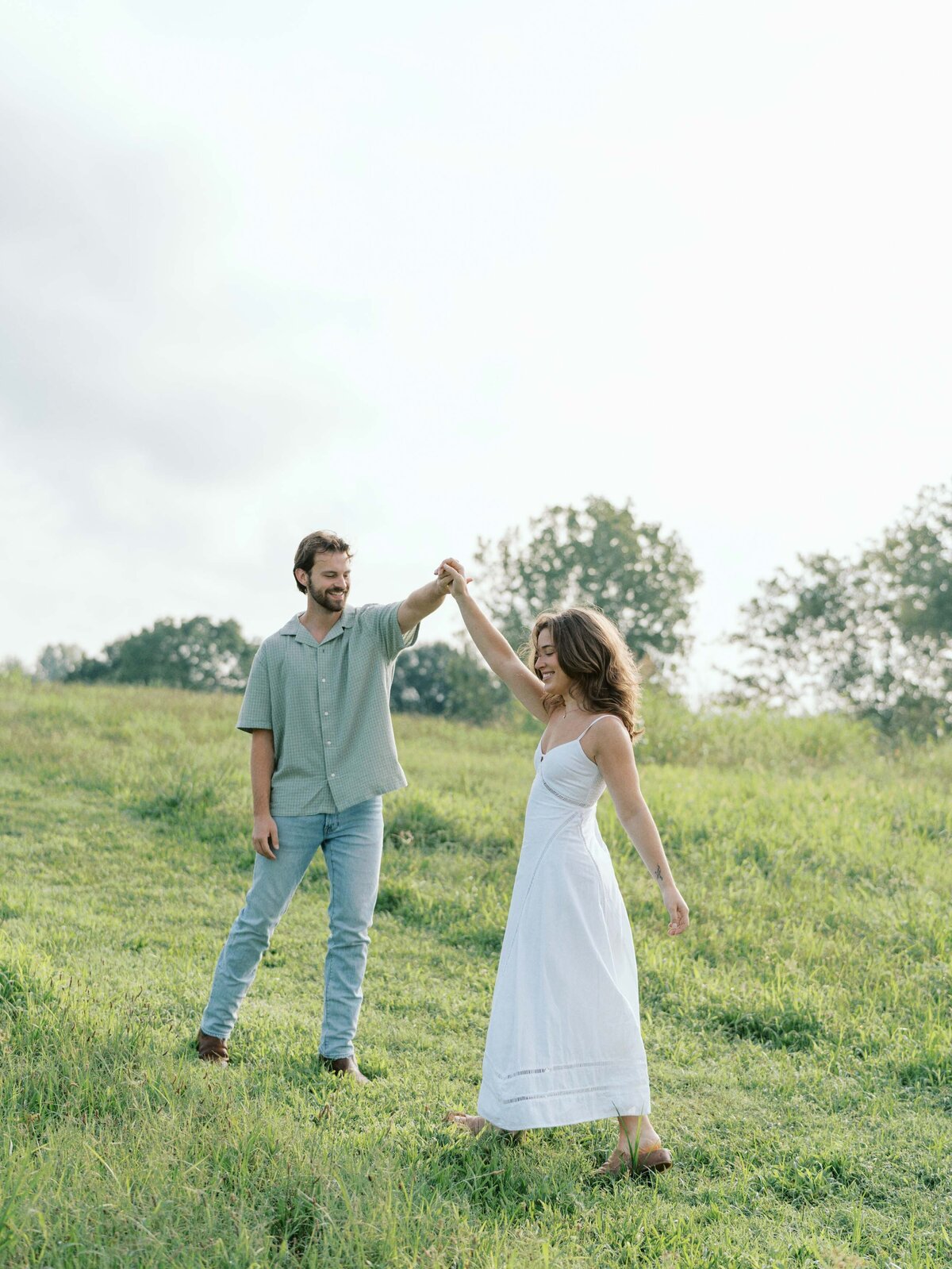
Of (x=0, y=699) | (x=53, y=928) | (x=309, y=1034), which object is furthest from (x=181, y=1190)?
(x=0, y=699)

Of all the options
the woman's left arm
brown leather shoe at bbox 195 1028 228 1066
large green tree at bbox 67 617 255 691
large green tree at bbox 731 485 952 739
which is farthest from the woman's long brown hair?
large green tree at bbox 67 617 255 691

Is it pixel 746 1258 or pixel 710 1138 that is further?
pixel 710 1138

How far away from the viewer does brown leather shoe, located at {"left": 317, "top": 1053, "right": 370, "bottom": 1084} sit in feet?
15.5

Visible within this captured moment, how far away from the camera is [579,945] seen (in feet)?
12.7

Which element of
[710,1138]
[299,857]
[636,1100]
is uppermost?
[299,857]

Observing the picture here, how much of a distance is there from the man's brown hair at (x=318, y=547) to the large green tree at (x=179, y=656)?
4686cm

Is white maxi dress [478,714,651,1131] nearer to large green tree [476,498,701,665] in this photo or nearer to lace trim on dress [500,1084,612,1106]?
lace trim on dress [500,1084,612,1106]

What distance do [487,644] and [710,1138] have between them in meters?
2.35

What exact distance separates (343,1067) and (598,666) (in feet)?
7.64

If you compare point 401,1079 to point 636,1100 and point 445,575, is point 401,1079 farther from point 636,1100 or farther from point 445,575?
point 445,575

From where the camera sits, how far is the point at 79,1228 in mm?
2951

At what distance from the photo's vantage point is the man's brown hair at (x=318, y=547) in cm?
488

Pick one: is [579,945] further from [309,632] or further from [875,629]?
[875,629]

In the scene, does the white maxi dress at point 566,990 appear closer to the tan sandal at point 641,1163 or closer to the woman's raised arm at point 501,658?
the tan sandal at point 641,1163
